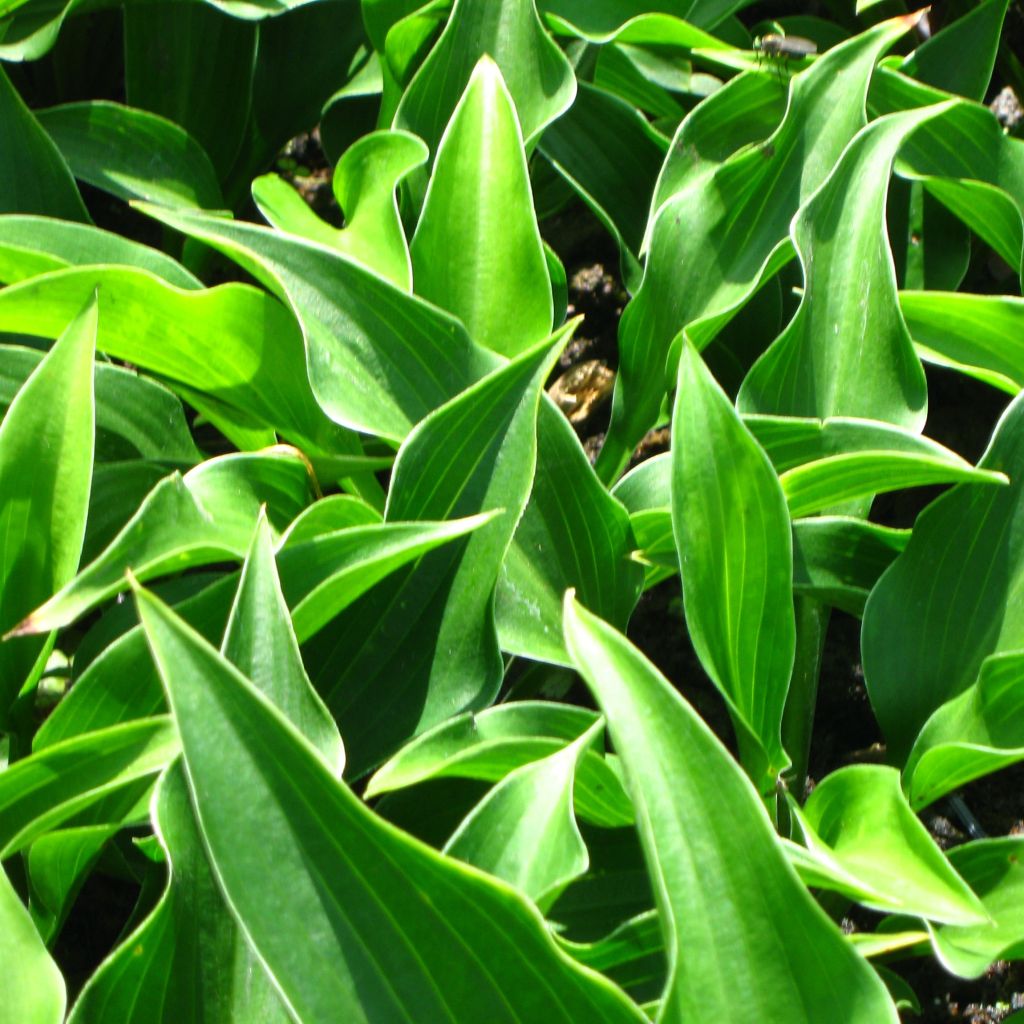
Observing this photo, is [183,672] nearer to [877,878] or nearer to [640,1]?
[877,878]

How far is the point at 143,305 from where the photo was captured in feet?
3.14

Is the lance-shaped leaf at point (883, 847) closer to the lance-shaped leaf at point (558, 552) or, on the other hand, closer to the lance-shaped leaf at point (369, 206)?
the lance-shaped leaf at point (558, 552)

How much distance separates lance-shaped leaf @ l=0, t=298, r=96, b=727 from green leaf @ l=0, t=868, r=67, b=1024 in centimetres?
27

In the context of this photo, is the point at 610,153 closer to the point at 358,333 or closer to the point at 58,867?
the point at 358,333

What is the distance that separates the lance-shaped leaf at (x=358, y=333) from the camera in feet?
3.11

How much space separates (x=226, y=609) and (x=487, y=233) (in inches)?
16.9

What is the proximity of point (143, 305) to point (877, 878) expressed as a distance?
2.34 ft

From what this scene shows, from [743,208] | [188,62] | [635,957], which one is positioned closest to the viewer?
[635,957]

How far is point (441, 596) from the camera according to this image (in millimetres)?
915

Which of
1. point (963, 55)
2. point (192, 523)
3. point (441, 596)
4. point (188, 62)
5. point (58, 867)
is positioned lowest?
point (58, 867)

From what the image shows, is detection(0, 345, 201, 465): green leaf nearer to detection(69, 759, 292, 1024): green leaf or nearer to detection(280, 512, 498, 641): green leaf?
detection(280, 512, 498, 641): green leaf

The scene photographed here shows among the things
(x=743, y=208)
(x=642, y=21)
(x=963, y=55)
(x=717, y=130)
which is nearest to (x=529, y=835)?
(x=743, y=208)

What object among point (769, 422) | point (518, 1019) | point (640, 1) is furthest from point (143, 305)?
point (640, 1)

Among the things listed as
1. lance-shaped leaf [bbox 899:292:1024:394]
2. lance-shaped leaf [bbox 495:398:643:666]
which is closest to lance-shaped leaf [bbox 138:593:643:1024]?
lance-shaped leaf [bbox 495:398:643:666]
